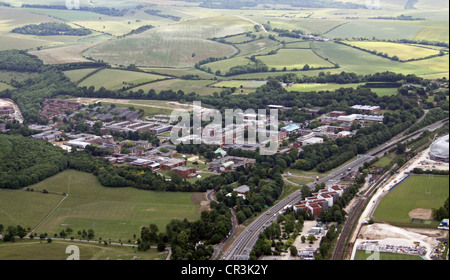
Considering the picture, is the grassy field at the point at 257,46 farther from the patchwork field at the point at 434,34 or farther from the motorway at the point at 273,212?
the motorway at the point at 273,212

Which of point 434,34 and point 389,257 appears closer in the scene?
point 389,257

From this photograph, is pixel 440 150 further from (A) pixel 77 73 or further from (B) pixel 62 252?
(A) pixel 77 73

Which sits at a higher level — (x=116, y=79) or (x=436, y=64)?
(x=436, y=64)

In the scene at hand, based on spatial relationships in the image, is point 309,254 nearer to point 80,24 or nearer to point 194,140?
point 194,140

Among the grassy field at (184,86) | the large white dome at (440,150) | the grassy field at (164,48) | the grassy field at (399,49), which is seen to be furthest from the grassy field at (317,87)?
the large white dome at (440,150)

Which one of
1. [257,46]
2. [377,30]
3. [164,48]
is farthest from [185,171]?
[377,30]

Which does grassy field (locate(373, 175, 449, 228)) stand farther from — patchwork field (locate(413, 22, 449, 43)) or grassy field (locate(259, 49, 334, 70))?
patchwork field (locate(413, 22, 449, 43))
